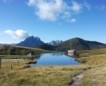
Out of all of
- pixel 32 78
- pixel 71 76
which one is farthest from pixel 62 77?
pixel 32 78

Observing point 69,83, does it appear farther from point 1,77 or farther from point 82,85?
point 1,77

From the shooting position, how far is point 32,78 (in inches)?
2037

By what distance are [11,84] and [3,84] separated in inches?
56.5

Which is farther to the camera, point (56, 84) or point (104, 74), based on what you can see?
point (104, 74)

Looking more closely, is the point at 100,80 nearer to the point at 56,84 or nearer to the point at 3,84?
the point at 56,84

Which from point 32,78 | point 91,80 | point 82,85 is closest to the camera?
point 82,85

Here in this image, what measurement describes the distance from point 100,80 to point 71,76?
6736 millimetres

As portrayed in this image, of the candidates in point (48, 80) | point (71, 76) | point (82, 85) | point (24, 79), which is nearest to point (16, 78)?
point (24, 79)

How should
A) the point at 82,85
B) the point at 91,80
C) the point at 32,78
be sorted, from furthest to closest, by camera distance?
the point at 32,78, the point at 91,80, the point at 82,85

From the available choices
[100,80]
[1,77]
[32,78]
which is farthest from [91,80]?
[1,77]

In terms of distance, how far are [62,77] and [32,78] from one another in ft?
18.4

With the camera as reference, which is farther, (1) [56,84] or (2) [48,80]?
(2) [48,80]

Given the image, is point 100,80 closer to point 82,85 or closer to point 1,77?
point 82,85

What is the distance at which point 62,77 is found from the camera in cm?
5194
